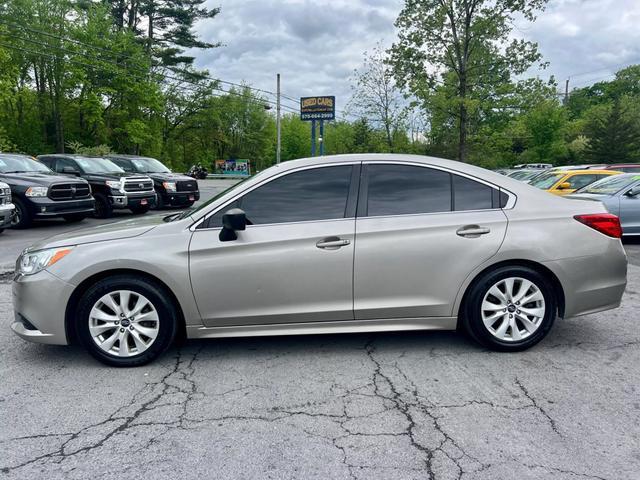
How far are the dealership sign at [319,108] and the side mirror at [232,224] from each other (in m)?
29.2

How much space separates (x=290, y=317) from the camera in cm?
367

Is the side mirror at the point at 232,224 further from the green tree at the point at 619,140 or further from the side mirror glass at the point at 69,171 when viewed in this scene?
the green tree at the point at 619,140

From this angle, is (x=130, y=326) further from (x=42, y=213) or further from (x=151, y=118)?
(x=151, y=118)

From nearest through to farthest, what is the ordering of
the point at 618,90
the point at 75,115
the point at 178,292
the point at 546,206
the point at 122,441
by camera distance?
the point at 122,441, the point at 178,292, the point at 546,206, the point at 75,115, the point at 618,90

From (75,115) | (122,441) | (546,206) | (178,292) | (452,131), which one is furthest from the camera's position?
(75,115)

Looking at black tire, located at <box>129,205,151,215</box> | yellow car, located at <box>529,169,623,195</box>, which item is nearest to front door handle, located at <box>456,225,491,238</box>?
yellow car, located at <box>529,169,623,195</box>

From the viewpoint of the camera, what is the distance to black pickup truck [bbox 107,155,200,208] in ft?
49.4

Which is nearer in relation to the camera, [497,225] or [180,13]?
[497,225]

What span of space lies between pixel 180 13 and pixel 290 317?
144 ft

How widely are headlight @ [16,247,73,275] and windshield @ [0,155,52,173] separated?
371 inches

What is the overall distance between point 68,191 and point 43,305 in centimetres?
893

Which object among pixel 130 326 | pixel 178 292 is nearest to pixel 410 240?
pixel 178 292

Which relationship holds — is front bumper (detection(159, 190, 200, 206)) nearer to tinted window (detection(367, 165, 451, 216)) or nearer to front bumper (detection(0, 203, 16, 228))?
front bumper (detection(0, 203, 16, 228))

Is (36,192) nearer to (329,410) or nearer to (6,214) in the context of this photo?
(6,214)
